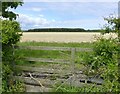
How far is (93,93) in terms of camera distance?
24.7 feet

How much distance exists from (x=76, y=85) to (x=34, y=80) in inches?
51.2

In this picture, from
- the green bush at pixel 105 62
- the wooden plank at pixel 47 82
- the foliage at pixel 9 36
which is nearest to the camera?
the green bush at pixel 105 62

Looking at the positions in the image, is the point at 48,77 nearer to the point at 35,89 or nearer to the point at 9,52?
the point at 35,89

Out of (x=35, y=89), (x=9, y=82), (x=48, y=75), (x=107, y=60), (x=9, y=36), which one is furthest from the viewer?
(x=48, y=75)

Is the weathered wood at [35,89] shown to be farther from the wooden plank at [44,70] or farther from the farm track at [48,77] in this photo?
the wooden plank at [44,70]

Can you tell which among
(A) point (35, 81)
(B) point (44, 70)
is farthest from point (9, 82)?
(B) point (44, 70)

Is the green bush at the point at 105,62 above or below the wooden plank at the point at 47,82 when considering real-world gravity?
above

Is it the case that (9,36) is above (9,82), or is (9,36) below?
above

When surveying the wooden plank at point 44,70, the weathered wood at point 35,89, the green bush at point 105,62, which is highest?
the green bush at point 105,62

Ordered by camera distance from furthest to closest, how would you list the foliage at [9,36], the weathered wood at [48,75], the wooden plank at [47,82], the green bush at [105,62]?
the weathered wood at [48,75], the foliage at [9,36], the wooden plank at [47,82], the green bush at [105,62]

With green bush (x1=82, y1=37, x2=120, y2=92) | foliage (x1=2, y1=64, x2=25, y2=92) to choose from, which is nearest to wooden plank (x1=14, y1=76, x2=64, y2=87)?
foliage (x1=2, y1=64, x2=25, y2=92)

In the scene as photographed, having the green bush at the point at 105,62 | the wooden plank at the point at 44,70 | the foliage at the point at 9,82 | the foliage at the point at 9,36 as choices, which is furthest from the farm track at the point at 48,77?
the foliage at the point at 9,36

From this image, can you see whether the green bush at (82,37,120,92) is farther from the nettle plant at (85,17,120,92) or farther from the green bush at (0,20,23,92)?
the green bush at (0,20,23,92)

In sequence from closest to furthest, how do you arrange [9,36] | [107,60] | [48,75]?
[107,60] < [9,36] < [48,75]
